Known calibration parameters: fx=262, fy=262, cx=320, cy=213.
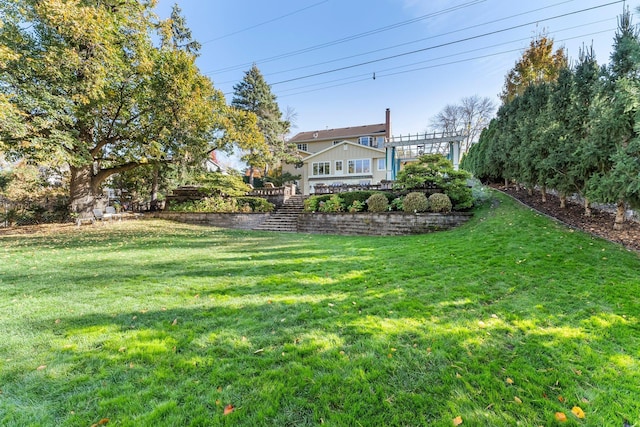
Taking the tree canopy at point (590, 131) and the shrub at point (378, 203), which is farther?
the shrub at point (378, 203)

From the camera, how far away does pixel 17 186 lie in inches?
568

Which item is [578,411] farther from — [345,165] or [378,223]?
[345,165]

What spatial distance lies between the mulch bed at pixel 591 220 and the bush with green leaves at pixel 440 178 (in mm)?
2503

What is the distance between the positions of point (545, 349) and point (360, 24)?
13.6m

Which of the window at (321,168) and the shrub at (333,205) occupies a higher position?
the window at (321,168)

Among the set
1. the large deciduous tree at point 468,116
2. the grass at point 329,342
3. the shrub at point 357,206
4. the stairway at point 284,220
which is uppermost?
the large deciduous tree at point 468,116

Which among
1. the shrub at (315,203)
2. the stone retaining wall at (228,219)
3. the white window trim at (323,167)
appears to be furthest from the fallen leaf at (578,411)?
the white window trim at (323,167)

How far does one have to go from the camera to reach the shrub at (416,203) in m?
11.0

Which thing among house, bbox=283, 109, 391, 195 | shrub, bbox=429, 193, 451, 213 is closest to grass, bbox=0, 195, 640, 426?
shrub, bbox=429, 193, 451, 213

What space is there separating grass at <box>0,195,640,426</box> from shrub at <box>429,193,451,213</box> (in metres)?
4.93

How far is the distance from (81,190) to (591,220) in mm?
21079

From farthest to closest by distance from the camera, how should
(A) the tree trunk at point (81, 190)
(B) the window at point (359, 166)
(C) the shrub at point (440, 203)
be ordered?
(B) the window at point (359, 166)
(A) the tree trunk at point (81, 190)
(C) the shrub at point (440, 203)

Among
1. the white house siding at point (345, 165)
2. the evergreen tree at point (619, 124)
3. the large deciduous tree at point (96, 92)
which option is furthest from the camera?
the white house siding at point (345, 165)

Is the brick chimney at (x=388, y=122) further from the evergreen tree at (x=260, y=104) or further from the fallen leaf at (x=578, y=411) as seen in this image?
the fallen leaf at (x=578, y=411)
